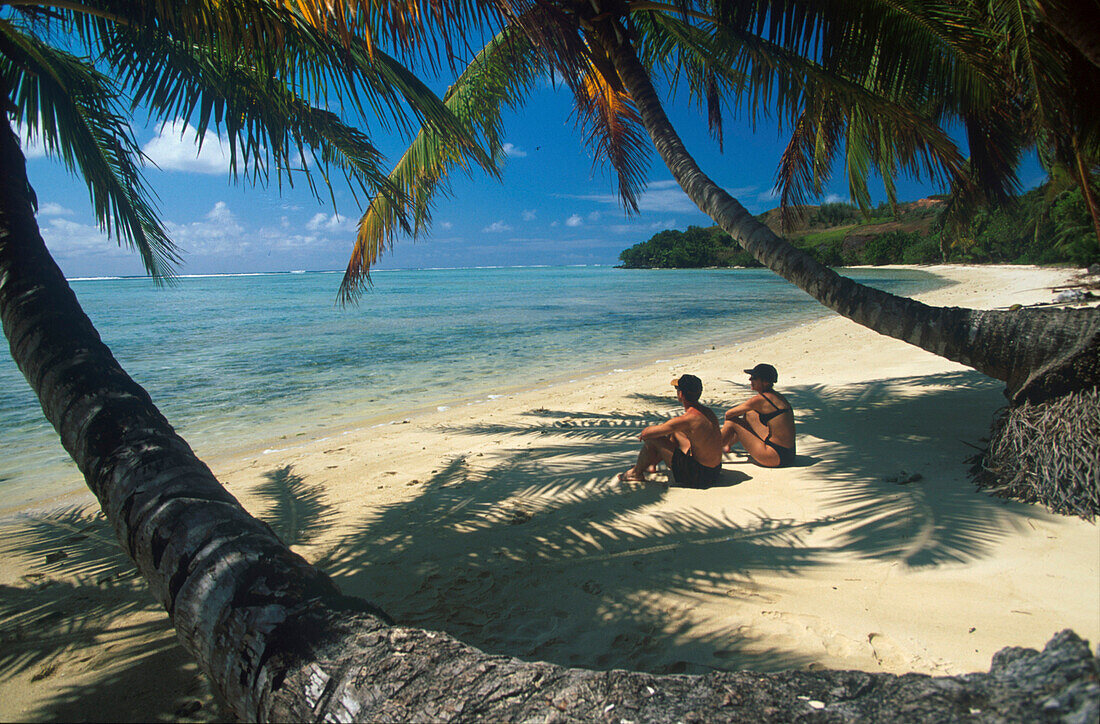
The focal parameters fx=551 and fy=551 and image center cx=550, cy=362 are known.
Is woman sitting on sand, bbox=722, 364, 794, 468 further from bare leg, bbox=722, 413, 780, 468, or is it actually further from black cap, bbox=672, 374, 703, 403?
black cap, bbox=672, 374, 703, 403

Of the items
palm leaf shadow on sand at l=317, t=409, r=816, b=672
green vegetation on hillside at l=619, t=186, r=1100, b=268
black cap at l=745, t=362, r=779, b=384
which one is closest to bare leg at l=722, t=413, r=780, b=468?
black cap at l=745, t=362, r=779, b=384

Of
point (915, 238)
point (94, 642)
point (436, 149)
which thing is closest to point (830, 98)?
point (436, 149)

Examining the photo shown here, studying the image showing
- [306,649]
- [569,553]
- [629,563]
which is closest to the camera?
[306,649]

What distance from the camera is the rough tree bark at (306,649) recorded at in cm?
97

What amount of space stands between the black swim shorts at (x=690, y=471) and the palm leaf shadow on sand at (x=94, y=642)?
9.76 ft

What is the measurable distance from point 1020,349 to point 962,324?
0.36m

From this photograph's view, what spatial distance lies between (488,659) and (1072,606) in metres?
2.47

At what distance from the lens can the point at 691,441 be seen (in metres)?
3.95

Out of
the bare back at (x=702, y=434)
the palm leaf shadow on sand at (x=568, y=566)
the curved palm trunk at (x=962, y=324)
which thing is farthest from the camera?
the bare back at (x=702, y=434)

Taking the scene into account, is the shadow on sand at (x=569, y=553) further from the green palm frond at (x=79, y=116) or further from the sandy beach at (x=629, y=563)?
the green palm frond at (x=79, y=116)

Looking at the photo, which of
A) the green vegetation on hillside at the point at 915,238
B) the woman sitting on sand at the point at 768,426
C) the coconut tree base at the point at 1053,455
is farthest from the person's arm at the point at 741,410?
the green vegetation on hillside at the point at 915,238

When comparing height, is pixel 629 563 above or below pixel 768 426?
below

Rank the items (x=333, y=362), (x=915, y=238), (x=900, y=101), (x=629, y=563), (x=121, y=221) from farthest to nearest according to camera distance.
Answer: (x=915, y=238)
(x=333, y=362)
(x=121, y=221)
(x=900, y=101)
(x=629, y=563)

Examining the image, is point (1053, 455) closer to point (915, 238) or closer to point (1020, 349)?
point (1020, 349)
